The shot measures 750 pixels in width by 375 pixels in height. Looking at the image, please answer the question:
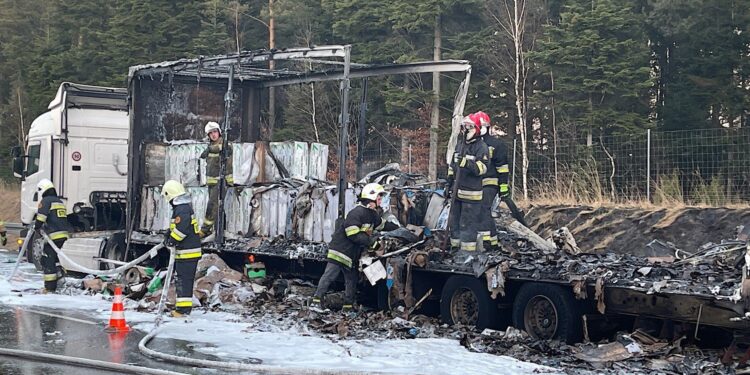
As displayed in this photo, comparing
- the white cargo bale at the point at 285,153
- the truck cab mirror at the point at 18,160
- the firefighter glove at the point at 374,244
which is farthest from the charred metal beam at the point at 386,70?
the truck cab mirror at the point at 18,160

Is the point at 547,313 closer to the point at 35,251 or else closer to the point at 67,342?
the point at 67,342

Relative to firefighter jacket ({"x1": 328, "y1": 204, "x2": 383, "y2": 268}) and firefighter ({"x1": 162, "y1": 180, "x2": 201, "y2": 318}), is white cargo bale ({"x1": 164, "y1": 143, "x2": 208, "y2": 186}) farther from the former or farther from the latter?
firefighter jacket ({"x1": 328, "y1": 204, "x2": 383, "y2": 268})

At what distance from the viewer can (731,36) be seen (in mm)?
24391

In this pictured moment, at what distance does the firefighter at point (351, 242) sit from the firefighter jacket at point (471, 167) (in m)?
1.07

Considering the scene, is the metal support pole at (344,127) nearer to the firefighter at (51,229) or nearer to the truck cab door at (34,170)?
the firefighter at (51,229)

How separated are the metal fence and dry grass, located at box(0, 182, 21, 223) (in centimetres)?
1966

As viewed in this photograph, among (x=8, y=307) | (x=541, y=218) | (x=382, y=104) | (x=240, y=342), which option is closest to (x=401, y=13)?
(x=382, y=104)

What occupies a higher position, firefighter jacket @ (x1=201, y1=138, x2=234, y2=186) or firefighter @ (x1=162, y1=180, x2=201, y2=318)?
firefighter jacket @ (x1=201, y1=138, x2=234, y2=186)

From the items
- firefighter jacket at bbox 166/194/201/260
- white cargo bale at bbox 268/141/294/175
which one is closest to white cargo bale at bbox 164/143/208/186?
white cargo bale at bbox 268/141/294/175

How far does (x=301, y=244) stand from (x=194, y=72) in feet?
15.5

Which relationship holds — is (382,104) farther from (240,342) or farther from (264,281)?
(240,342)

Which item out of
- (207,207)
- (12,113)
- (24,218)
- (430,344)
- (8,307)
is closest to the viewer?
(430,344)

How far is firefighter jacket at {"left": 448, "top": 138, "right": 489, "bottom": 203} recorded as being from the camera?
1195 centimetres

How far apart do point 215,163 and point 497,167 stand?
476 cm
